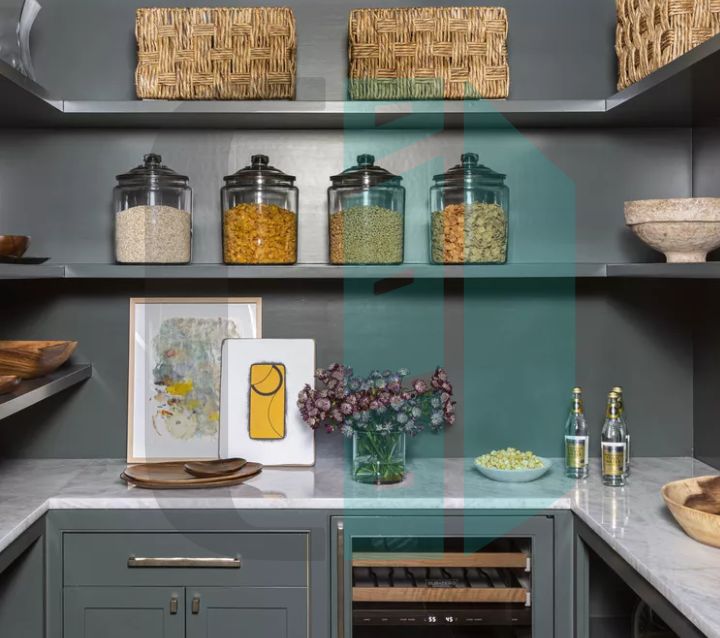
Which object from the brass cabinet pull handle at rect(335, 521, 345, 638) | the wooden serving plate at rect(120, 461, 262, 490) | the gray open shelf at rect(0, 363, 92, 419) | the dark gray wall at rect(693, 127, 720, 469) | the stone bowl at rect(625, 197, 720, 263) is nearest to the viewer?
the gray open shelf at rect(0, 363, 92, 419)

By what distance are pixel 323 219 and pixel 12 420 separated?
115 centimetres

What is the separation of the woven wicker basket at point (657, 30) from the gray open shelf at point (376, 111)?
0.28ft

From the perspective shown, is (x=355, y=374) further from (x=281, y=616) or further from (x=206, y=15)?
(x=206, y=15)

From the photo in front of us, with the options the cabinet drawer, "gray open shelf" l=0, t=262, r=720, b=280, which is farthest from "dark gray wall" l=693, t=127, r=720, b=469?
the cabinet drawer

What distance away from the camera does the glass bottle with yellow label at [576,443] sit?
95.6 inches

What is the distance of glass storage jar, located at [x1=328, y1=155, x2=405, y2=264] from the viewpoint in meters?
2.45

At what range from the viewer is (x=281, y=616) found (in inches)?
85.3

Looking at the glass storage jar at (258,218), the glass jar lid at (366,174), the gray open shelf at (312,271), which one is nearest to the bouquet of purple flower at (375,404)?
the gray open shelf at (312,271)

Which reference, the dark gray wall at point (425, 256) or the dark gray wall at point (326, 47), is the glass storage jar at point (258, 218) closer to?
the dark gray wall at point (425, 256)

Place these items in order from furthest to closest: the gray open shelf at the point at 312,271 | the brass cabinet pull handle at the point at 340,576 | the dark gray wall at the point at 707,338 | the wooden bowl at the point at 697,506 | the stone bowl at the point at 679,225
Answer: the dark gray wall at the point at 707,338, the gray open shelf at the point at 312,271, the brass cabinet pull handle at the point at 340,576, the stone bowl at the point at 679,225, the wooden bowl at the point at 697,506

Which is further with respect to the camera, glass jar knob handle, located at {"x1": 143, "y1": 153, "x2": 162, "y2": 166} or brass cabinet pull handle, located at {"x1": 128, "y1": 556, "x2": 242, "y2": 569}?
glass jar knob handle, located at {"x1": 143, "y1": 153, "x2": 162, "y2": 166}

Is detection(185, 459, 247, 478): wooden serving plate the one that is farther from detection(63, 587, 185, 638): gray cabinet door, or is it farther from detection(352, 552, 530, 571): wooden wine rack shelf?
detection(352, 552, 530, 571): wooden wine rack shelf

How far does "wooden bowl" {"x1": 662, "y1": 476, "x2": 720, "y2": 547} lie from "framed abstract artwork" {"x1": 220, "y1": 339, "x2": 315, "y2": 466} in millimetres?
1055

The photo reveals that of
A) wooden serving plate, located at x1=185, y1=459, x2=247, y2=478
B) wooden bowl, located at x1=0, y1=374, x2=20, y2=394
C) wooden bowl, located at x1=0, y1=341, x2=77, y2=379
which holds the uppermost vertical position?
wooden bowl, located at x1=0, y1=341, x2=77, y2=379
